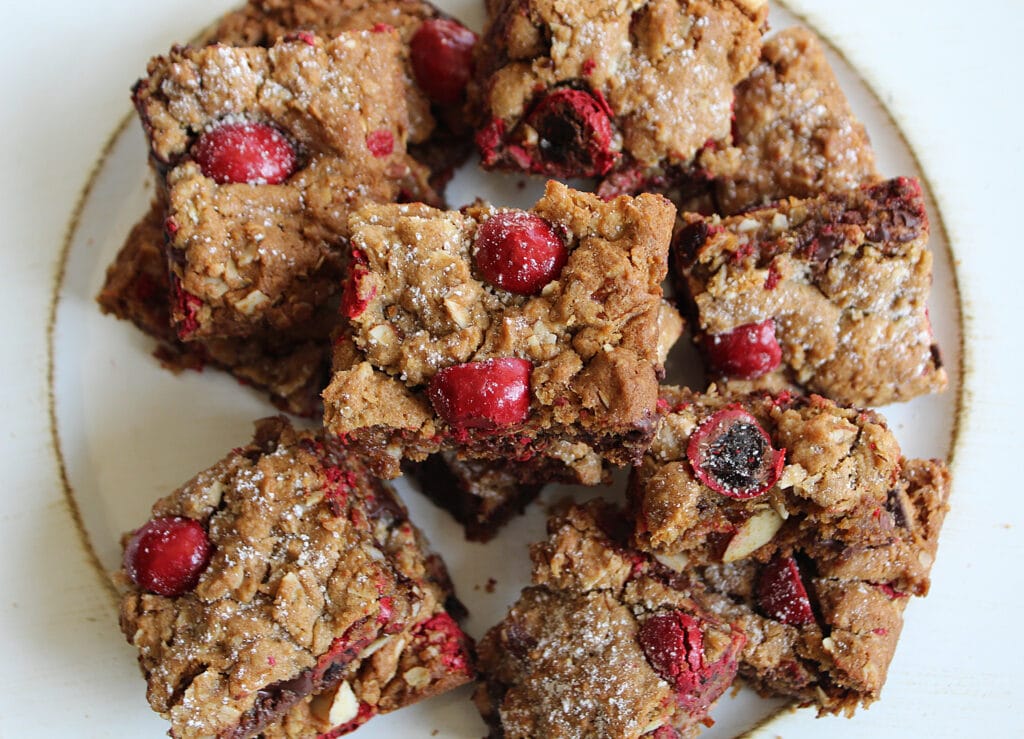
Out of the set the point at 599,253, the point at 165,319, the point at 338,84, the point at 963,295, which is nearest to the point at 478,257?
the point at 599,253

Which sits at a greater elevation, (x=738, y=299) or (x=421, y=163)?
(x=738, y=299)

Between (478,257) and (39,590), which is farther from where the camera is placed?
(39,590)

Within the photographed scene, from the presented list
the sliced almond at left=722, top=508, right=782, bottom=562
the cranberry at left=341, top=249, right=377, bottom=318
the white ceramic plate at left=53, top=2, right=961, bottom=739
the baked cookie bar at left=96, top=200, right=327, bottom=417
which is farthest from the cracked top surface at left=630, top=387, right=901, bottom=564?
the baked cookie bar at left=96, top=200, right=327, bottom=417

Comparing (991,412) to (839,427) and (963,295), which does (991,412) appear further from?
(839,427)

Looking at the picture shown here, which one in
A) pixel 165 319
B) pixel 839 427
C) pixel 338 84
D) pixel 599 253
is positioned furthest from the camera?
pixel 165 319

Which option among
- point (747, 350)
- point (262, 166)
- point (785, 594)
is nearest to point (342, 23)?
point (262, 166)

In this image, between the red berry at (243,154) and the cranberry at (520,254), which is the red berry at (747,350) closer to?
the cranberry at (520,254)

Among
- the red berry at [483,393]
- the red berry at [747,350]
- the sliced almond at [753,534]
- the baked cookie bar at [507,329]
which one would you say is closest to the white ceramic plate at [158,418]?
the red berry at [747,350]

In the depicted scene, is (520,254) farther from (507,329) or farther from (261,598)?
(261,598)

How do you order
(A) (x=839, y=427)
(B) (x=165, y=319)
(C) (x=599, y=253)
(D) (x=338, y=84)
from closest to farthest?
(C) (x=599, y=253), (A) (x=839, y=427), (D) (x=338, y=84), (B) (x=165, y=319)
